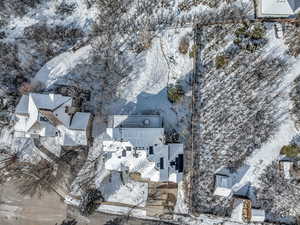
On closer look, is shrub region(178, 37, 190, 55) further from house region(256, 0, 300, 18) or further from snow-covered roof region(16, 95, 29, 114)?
snow-covered roof region(16, 95, 29, 114)

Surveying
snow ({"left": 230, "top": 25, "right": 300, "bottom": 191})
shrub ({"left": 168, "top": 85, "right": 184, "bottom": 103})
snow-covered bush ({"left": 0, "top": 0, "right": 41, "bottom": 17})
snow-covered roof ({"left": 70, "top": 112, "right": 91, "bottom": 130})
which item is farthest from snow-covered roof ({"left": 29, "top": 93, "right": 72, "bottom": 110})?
snow ({"left": 230, "top": 25, "right": 300, "bottom": 191})

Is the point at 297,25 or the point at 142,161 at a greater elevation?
the point at 297,25

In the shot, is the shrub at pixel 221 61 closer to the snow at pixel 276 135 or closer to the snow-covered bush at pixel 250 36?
the snow-covered bush at pixel 250 36

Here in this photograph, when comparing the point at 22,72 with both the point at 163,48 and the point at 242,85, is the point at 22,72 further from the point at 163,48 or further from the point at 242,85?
the point at 242,85

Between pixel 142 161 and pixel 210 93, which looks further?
pixel 210 93

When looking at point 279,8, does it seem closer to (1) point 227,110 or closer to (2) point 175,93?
(1) point 227,110

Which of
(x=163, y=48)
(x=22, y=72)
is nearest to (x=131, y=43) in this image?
(x=163, y=48)
